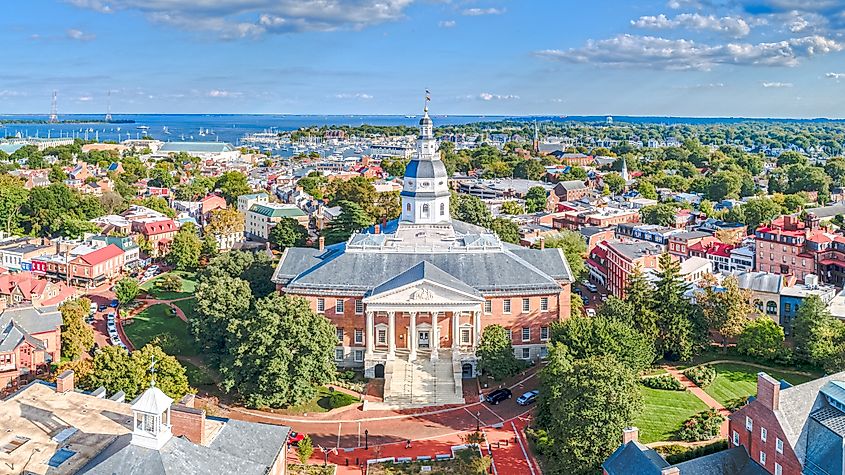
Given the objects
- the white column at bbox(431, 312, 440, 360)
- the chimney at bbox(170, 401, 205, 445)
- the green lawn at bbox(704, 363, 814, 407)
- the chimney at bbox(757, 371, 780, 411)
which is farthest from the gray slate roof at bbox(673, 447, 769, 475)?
the white column at bbox(431, 312, 440, 360)

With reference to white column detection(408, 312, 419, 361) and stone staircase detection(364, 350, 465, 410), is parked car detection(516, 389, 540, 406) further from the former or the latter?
white column detection(408, 312, 419, 361)

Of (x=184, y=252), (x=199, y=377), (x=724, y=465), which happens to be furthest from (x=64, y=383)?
(x=184, y=252)

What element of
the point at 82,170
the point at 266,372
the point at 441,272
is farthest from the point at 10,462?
the point at 82,170

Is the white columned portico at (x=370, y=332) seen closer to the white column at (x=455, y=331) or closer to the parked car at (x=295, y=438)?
the white column at (x=455, y=331)

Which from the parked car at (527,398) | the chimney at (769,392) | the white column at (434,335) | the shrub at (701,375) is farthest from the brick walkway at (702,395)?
the white column at (434,335)

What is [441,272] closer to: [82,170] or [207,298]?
[207,298]

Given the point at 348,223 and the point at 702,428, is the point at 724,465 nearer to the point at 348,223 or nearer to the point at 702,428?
the point at 702,428

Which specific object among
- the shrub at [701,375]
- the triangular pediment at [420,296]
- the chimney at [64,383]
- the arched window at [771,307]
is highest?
the triangular pediment at [420,296]
